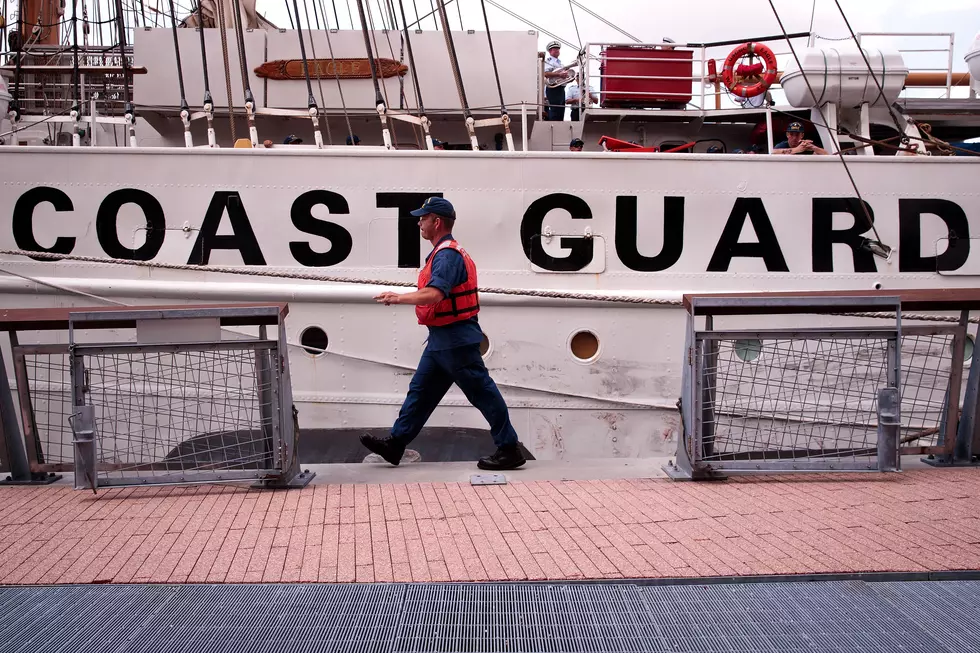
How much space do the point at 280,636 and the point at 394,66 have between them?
687cm

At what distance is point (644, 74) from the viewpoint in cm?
824

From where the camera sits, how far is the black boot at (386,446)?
15.3ft

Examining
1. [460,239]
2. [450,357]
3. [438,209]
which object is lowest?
[450,357]

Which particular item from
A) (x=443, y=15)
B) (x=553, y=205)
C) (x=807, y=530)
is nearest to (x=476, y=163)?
(x=553, y=205)

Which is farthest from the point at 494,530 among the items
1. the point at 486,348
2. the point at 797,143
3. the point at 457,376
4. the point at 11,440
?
the point at 797,143

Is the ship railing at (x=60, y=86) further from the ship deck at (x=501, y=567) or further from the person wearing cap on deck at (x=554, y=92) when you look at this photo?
the ship deck at (x=501, y=567)

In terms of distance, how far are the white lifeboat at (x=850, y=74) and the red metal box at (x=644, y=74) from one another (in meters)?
1.11

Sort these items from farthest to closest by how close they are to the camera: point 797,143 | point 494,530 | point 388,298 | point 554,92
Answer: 1. point 554,92
2. point 797,143
3. point 388,298
4. point 494,530

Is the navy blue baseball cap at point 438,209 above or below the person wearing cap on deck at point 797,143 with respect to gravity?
below

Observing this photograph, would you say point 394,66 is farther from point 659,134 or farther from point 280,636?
point 280,636

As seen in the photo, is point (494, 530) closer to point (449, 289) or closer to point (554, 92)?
point (449, 289)

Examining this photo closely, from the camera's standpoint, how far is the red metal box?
26.7 feet

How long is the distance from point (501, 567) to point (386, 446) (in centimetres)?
196

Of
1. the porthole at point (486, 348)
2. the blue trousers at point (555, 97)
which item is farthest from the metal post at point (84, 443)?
the blue trousers at point (555, 97)
